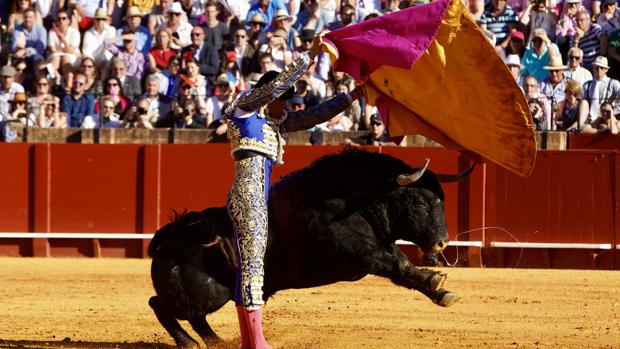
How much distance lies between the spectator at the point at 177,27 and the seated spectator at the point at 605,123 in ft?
13.7

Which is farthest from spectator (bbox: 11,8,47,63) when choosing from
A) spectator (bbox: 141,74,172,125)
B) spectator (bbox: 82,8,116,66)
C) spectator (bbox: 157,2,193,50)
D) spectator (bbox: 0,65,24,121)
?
spectator (bbox: 141,74,172,125)

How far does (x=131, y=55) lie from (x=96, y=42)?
55 centimetres

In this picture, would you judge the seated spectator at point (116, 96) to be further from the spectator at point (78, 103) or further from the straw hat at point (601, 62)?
the straw hat at point (601, 62)

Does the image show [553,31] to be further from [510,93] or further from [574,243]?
[510,93]

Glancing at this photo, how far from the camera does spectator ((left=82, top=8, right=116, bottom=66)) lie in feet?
44.4

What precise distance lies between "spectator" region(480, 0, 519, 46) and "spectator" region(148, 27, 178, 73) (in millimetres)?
3152

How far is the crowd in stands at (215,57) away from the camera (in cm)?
1210

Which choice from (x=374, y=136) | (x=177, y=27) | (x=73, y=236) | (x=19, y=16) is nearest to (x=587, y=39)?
(x=374, y=136)

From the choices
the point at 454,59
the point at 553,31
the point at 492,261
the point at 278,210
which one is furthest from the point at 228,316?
the point at 553,31

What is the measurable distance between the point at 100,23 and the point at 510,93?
8.01 metres

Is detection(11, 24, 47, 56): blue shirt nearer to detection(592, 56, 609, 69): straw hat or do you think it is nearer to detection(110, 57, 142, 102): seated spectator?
detection(110, 57, 142, 102): seated spectator

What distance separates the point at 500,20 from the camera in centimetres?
1266

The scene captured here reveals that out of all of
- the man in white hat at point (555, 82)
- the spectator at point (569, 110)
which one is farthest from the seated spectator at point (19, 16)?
the spectator at point (569, 110)

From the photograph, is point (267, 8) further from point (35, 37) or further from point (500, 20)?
point (35, 37)
